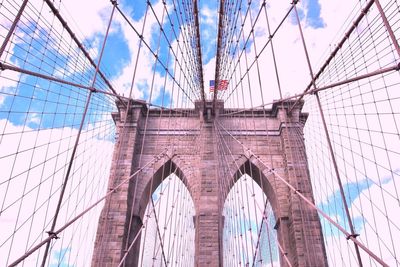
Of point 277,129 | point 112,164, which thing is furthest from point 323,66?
point 112,164

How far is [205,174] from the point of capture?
1140 centimetres

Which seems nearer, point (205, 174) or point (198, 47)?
point (198, 47)

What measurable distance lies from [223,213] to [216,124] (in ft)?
11.2

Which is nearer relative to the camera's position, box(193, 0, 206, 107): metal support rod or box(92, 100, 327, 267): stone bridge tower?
box(193, 0, 206, 107): metal support rod

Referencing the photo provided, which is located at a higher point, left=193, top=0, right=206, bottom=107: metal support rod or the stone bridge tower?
A: left=193, top=0, right=206, bottom=107: metal support rod

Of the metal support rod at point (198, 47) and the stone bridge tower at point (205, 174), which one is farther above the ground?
the metal support rod at point (198, 47)

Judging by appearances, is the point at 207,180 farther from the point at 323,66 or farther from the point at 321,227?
the point at 323,66

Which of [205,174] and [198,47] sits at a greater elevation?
[198,47]

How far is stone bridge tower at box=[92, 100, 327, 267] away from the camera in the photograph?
9953mm

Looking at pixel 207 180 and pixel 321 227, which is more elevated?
pixel 207 180

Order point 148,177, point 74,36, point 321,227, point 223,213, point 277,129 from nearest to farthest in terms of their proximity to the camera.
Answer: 1. point 74,36
2. point 321,227
3. point 223,213
4. point 148,177
5. point 277,129

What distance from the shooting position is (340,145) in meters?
8.27

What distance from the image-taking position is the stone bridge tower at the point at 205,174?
9.95 metres

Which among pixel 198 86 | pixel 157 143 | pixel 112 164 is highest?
pixel 198 86
